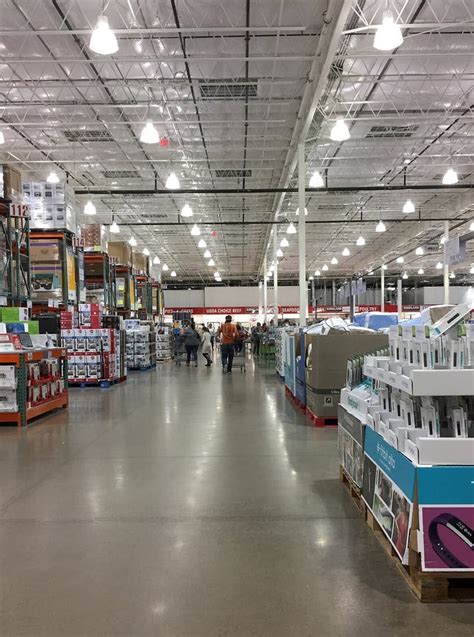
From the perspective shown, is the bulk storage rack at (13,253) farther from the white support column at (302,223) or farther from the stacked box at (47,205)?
the white support column at (302,223)

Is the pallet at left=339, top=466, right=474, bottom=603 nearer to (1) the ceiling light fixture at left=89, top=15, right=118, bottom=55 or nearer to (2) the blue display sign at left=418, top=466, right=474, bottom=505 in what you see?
(2) the blue display sign at left=418, top=466, right=474, bottom=505

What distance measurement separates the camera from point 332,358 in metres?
7.48

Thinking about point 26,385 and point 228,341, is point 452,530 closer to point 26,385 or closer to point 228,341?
point 26,385

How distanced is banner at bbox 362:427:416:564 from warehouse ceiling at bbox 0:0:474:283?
21.1 feet

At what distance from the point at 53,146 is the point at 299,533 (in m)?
14.4

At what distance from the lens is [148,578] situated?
2943 millimetres

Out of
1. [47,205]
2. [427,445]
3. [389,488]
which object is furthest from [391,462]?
[47,205]

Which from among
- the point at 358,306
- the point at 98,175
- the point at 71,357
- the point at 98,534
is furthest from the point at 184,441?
the point at 358,306

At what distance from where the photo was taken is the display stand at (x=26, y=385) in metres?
7.40

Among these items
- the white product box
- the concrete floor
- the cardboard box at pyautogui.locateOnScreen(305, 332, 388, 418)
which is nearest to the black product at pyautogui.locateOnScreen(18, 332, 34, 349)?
the concrete floor

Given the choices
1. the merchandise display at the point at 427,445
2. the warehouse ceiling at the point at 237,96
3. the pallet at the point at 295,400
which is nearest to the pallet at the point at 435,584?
the merchandise display at the point at 427,445

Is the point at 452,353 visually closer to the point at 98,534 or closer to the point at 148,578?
the point at 148,578

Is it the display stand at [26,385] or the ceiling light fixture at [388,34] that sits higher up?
Answer: the ceiling light fixture at [388,34]

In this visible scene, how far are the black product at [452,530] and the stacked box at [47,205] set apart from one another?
1011 centimetres
